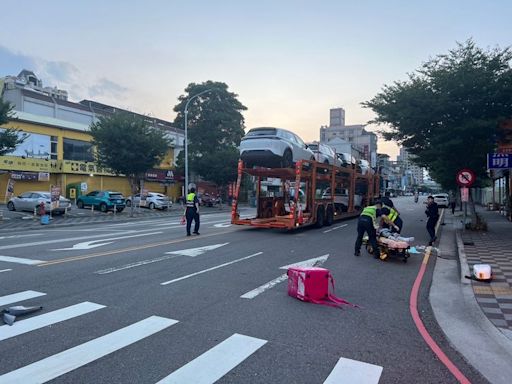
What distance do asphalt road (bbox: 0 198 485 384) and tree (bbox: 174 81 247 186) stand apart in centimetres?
3607

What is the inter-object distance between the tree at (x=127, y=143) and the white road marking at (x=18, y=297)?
2206 centimetres

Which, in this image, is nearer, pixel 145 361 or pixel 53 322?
pixel 145 361

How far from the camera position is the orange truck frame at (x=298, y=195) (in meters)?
16.3

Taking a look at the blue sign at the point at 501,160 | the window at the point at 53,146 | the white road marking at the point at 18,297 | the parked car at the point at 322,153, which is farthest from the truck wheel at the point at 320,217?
the window at the point at 53,146

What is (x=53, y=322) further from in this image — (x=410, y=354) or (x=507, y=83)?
(x=507, y=83)

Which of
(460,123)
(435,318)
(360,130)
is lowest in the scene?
(435,318)

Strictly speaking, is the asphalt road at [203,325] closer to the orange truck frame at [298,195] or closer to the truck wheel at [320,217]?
the orange truck frame at [298,195]

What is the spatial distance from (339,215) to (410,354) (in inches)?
667

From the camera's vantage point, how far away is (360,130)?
134750 millimetres

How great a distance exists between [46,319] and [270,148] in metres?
10.9

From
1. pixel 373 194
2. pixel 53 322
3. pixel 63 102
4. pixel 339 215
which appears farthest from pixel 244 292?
pixel 63 102

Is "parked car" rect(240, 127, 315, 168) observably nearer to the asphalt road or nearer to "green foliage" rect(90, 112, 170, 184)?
the asphalt road

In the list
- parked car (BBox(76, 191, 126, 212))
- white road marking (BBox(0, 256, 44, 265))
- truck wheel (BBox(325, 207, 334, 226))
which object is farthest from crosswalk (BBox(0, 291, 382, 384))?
parked car (BBox(76, 191, 126, 212))

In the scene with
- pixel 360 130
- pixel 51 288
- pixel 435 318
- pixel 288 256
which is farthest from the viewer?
pixel 360 130
